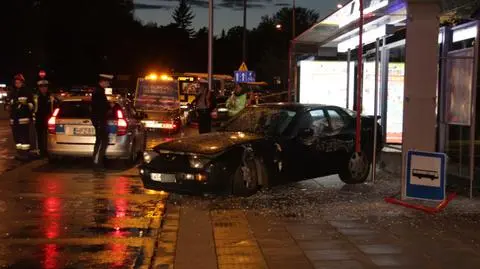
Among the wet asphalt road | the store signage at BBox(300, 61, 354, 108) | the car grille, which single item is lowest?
the wet asphalt road

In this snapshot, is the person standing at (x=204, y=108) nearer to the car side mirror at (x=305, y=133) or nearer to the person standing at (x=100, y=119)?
the person standing at (x=100, y=119)

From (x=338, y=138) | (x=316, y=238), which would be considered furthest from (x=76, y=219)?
(x=338, y=138)

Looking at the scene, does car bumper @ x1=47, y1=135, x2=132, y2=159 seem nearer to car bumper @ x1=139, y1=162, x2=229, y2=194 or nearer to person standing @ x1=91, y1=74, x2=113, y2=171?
person standing @ x1=91, y1=74, x2=113, y2=171

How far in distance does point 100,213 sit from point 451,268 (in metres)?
4.77

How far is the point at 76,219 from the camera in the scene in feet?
27.6

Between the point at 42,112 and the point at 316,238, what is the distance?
9.74 metres

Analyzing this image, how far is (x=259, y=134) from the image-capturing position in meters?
10.4

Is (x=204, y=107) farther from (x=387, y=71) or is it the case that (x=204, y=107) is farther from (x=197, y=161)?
(x=197, y=161)

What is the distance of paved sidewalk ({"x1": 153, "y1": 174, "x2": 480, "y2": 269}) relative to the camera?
21.0 feet

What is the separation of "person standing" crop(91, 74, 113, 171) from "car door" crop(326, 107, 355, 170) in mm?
4555

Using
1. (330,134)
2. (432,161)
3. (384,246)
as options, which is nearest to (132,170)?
(330,134)

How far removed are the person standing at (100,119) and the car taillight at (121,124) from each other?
0.39 meters

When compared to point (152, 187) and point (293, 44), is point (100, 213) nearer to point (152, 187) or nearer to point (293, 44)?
point (152, 187)

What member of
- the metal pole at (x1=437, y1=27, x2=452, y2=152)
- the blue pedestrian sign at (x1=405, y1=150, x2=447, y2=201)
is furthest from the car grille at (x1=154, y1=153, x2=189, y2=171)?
the metal pole at (x1=437, y1=27, x2=452, y2=152)
